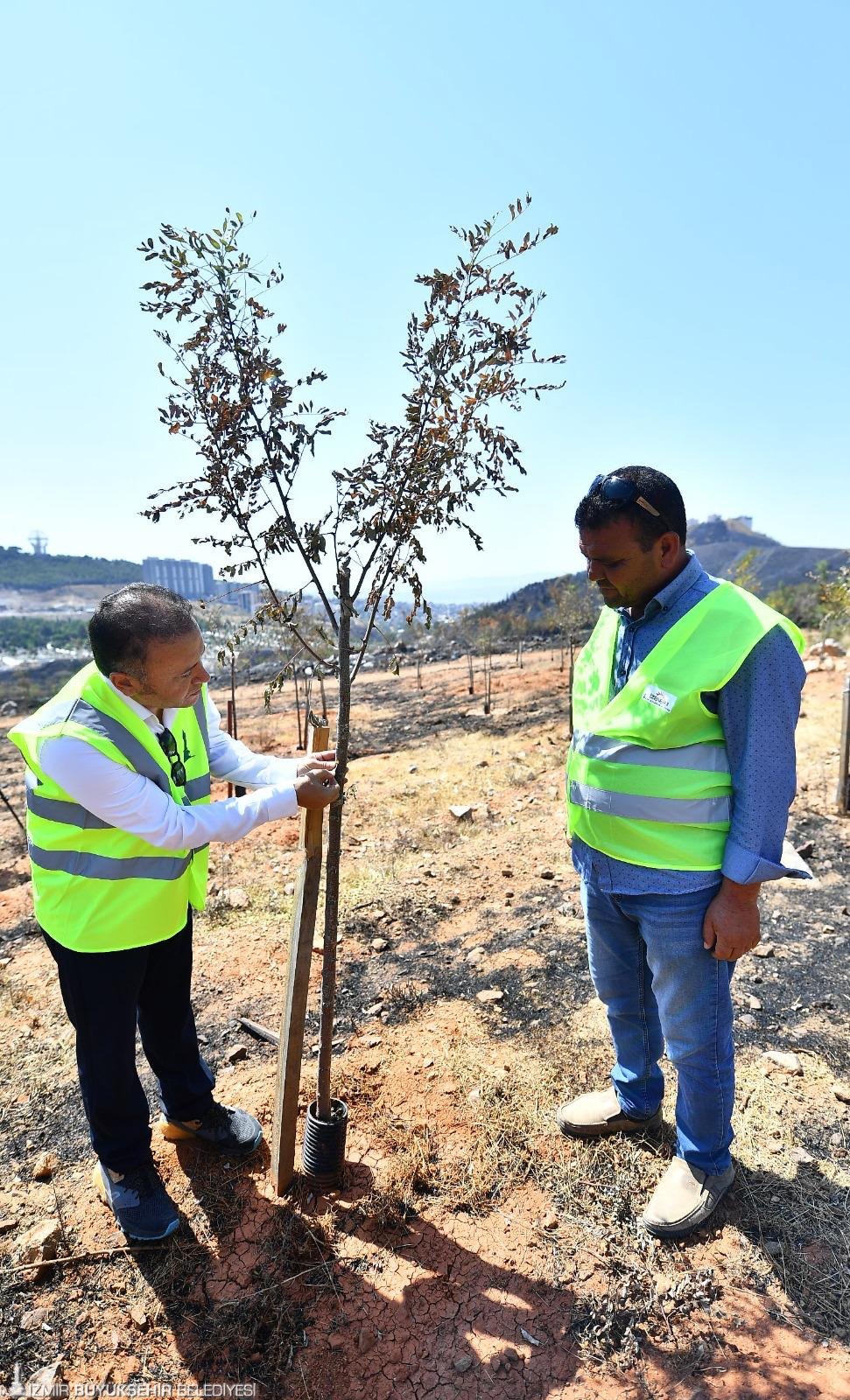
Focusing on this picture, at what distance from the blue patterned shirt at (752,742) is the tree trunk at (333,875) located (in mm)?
926

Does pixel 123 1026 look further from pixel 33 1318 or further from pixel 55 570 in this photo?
pixel 55 570

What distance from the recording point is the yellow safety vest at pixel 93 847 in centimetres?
189

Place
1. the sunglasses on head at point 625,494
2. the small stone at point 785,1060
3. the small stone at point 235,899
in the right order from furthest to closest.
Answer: the small stone at point 235,899, the small stone at point 785,1060, the sunglasses on head at point 625,494

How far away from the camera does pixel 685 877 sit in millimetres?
1895

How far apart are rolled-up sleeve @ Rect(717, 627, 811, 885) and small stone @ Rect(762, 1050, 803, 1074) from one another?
1631 millimetres

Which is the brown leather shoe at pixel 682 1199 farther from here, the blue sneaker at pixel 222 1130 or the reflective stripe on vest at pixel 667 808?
the blue sneaker at pixel 222 1130

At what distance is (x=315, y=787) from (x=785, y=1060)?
2430mm

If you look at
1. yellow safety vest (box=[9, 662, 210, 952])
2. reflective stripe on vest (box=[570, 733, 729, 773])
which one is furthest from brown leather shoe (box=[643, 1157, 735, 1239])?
yellow safety vest (box=[9, 662, 210, 952])

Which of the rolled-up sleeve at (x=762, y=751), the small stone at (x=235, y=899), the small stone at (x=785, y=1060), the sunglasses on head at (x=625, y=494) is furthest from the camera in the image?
the small stone at (x=235, y=899)

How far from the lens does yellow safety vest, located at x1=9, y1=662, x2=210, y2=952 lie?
1893 mm

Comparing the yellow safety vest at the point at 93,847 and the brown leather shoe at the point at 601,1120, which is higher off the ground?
the yellow safety vest at the point at 93,847

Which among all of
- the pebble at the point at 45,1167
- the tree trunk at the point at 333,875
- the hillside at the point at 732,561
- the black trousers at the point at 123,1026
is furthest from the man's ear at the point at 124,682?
the hillside at the point at 732,561

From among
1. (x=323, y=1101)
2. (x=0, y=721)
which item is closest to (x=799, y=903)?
(x=323, y=1101)

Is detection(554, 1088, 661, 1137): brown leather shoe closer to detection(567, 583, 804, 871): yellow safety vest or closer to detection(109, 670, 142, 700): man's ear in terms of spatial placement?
detection(567, 583, 804, 871): yellow safety vest
